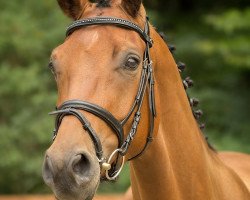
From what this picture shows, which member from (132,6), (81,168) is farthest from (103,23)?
(81,168)

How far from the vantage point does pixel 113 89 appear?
3199mm

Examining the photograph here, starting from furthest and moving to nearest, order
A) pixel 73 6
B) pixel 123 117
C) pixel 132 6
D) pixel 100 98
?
pixel 73 6, pixel 132 6, pixel 123 117, pixel 100 98

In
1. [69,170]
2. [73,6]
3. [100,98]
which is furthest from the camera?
[73,6]

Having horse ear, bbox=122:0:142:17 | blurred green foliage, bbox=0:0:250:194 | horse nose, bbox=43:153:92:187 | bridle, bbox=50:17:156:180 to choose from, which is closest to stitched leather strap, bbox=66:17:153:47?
bridle, bbox=50:17:156:180

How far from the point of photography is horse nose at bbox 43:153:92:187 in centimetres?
288

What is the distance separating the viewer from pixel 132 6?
353 cm

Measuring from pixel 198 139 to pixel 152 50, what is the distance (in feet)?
2.30

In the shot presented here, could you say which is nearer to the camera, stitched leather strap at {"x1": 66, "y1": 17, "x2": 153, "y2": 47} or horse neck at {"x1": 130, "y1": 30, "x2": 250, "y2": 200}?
stitched leather strap at {"x1": 66, "y1": 17, "x2": 153, "y2": 47}

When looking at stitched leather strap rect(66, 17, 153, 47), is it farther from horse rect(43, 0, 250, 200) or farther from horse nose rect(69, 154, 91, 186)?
horse nose rect(69, 154, 91, 186)

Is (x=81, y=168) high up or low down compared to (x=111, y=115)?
down

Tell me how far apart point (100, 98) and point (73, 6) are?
2.55 ft

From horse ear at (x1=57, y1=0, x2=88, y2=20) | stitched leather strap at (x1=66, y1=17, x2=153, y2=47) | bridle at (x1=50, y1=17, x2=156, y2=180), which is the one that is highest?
horse ear at (x1=57, y1=0, x2=88, y2=20)

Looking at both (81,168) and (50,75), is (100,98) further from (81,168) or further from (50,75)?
(50,75)

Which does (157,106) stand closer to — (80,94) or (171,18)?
(80,94)
